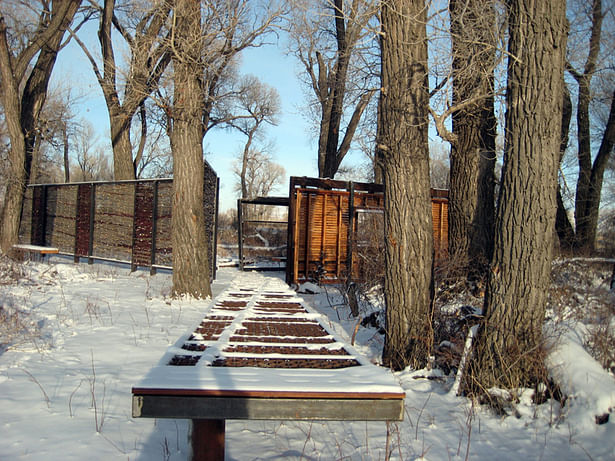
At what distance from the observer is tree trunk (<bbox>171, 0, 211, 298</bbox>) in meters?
7.96

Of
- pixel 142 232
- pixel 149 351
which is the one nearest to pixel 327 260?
pixel 142 232

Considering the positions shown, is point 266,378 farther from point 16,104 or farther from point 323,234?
A: point 16,104

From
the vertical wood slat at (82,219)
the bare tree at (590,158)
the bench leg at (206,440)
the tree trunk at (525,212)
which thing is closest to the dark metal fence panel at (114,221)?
the vertical wood slat at (82,219)

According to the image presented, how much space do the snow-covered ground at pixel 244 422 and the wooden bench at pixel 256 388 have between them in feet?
1.74

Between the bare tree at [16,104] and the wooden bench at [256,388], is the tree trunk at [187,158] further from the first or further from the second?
the bare tree at [16,104]

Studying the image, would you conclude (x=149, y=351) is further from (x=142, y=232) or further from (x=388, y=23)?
(x=142, y=232)

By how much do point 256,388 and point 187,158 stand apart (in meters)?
6.47

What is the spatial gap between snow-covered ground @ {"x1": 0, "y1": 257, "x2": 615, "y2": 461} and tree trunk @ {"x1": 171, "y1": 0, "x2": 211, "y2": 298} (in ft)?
8.62

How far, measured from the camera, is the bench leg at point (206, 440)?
240 cm

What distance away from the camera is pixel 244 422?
3555 millimetres

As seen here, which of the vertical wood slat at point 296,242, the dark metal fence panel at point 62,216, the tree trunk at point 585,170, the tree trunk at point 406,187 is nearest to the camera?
the tree trunk at point 406,187

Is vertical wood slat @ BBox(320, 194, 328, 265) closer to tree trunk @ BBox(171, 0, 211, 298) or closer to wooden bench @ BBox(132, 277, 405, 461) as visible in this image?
tree trunk @ BBox(171, 0, 211, 298)

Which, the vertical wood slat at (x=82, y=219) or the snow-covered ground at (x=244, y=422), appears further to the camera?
the vertical wood slat at (x=82, y=219)

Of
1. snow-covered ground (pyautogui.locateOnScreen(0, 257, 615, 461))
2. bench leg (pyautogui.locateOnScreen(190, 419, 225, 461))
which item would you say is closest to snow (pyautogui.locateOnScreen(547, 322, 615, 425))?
snow-covered ground (pyautogui.locateOnScreen(0, 257, 615, 461))
